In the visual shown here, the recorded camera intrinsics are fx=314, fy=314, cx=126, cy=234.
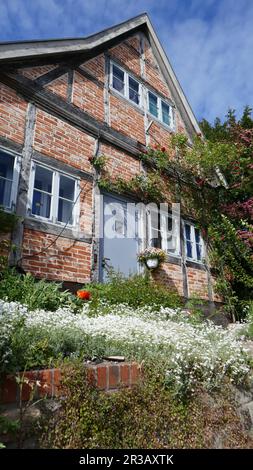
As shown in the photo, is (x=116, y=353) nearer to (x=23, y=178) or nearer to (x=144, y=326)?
(x=144, y=326)

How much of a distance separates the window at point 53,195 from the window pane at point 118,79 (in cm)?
364

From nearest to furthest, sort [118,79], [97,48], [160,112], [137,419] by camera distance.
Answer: [137,419]
[97,48]
[118,79]
[160,112]

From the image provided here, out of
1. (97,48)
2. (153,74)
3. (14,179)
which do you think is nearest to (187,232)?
(14,179)

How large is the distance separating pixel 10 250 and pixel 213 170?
22.4ft

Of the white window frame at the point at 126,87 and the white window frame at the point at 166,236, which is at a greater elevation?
the white window frame at the point at 126,87

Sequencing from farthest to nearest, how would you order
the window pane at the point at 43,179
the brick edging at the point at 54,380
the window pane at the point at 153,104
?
the window pane at the point at 153,104
the window pane at the point at 43,179
the brick edging at the point at 54,380

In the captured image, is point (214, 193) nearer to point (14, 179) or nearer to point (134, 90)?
point (134, 90)

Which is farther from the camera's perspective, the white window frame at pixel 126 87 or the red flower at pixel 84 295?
the white window frame at pixel 126 87

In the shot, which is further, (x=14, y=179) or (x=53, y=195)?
(x=53, y=195)

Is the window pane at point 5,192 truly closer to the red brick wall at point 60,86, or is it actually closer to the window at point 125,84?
the red brick wall at point 60,86

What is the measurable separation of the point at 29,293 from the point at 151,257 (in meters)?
3.29

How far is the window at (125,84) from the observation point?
8.74 meters

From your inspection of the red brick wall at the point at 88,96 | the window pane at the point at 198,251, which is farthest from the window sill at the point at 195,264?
the red brick wall at the point at 88,96

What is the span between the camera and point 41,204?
6.15 metres
